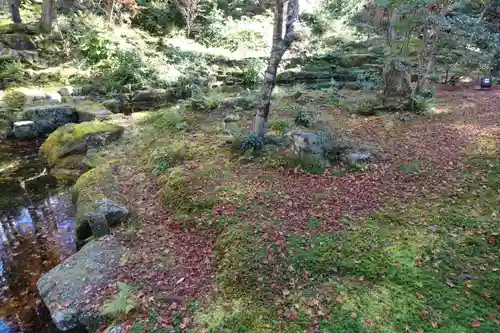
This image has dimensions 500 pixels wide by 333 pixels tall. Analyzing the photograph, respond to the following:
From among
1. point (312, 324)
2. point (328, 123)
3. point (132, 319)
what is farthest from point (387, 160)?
point (132, 319)

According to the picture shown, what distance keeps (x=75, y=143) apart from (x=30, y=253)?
4.06m

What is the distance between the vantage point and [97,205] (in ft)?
19.7

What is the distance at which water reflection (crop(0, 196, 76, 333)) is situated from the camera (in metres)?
4.55

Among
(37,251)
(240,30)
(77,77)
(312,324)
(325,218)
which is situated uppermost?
(240,30)

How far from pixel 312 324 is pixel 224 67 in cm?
1690

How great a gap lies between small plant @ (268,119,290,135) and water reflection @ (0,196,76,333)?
490cm

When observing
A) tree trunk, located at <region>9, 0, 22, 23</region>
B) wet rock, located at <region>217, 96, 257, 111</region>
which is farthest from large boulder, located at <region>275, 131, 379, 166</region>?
tree trunk, located at <region>9, 0, 22, 23</region>

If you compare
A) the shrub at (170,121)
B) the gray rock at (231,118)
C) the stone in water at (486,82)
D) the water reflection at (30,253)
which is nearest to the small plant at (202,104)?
the shrub at (170,121)

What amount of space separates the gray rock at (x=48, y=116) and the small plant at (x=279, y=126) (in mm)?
6928

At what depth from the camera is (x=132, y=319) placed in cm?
395

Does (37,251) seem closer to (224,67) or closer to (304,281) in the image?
(304,281)

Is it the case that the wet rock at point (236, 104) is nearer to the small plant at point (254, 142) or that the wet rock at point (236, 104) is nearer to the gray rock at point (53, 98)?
the small plant at point (254, 142)

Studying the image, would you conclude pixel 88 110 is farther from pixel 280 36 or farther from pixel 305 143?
pixel 305 143

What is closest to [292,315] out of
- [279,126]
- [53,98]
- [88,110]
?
[279,126]
